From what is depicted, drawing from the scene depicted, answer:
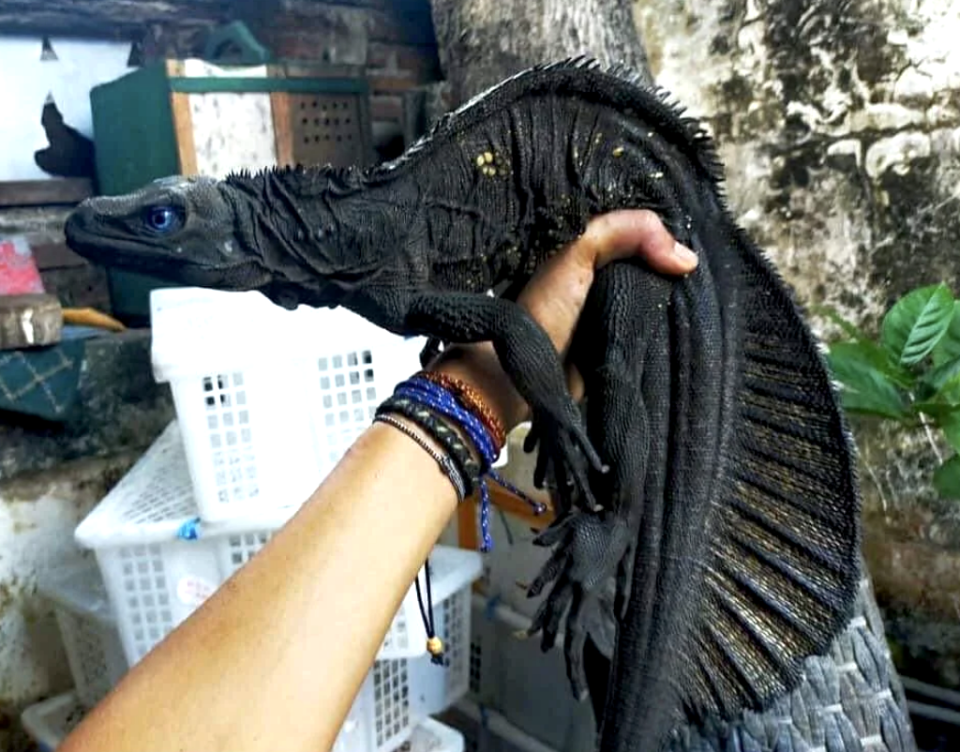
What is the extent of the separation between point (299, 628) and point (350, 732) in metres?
0.91

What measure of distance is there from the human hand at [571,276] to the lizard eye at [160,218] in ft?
0.90

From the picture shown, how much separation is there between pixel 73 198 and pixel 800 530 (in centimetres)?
189

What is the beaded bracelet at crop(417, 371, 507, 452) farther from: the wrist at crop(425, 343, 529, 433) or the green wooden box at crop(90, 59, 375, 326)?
the green wooden box at crop(90, 59, 375, 326)

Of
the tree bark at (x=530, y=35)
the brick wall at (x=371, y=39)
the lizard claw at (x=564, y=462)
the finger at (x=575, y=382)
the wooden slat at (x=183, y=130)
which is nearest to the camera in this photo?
the lizard claw at (x=564, y=462)

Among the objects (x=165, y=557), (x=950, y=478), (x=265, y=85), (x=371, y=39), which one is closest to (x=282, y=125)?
(x=265, y=85)

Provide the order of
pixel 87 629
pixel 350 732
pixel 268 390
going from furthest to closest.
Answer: pixel 87 629 → pixel 350 732 → pixel 268 390

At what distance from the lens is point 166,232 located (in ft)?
2.53

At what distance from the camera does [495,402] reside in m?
0.85

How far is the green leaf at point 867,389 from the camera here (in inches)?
51.1

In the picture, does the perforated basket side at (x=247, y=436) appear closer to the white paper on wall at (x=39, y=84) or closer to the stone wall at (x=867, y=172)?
the stone wall at (x=867, y=172)

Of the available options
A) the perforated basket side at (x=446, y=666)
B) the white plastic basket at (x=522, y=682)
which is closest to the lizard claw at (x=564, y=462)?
the perforated basket side at (x=446, y=666)

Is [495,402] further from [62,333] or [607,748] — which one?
[62,333]

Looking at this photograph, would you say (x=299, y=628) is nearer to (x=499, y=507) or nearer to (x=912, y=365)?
(x=912, y=365)

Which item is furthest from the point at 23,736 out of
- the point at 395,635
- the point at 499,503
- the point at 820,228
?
the point at 820,228
